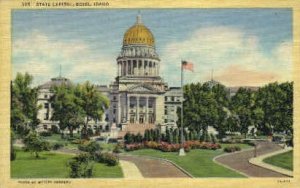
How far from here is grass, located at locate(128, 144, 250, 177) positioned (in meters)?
11.7


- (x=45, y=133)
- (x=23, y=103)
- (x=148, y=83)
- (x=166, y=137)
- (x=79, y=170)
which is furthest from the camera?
(x=148, y=83)

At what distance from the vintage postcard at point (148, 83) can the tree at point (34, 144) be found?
20 millimetres

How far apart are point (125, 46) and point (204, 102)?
227cm

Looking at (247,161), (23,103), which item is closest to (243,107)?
(247,161)

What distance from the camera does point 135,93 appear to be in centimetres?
1316

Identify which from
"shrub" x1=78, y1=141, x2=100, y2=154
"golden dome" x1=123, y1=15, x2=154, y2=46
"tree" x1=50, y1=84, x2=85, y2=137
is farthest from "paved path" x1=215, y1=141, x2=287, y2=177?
"tree" x1=50, y1=84, x2=85, y2=137

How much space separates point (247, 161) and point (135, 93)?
2.85 metres

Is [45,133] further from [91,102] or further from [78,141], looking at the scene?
[91,102]

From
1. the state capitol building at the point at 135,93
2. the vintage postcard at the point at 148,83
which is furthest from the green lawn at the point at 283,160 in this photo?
the state capitol building at the point at 135,93

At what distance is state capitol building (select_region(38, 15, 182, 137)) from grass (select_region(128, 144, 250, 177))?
1.84 ft

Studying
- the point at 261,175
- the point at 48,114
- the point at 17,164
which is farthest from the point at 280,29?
the point at 17,164

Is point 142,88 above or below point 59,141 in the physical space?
above

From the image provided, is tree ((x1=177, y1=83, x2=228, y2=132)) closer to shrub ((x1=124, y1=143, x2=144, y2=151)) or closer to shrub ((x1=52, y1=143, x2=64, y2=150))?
shrub ((x1=124, y1=143, x2=144, y2=151))

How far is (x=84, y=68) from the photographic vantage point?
11969 millimetres
